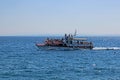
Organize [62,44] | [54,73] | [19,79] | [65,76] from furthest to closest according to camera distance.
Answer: [62,44] → [54,73] → [65,76] → [19,79]

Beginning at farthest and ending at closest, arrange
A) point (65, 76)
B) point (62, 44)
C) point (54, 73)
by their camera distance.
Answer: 1. point (62, 44)
2. point (54, 73)
3. point (65, 76)

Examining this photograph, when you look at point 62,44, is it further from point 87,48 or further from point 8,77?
point 8,77

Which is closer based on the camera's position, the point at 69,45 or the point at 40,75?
the point at 40,75

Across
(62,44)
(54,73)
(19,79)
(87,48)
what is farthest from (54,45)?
(19,79)

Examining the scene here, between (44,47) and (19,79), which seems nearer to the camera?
(19,79)

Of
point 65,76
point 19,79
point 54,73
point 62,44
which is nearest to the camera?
point 19,79

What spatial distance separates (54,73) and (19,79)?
8.16 m

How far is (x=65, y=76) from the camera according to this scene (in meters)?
52.5

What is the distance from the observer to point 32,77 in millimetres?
51656

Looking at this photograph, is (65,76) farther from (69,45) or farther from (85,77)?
(69,45)

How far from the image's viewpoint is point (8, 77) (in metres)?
50.9

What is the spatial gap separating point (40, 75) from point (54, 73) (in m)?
3.15

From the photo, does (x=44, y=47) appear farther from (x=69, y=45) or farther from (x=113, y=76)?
(x=113, y=76)

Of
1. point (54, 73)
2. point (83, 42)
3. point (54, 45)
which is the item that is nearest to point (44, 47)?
point (54, 45)
